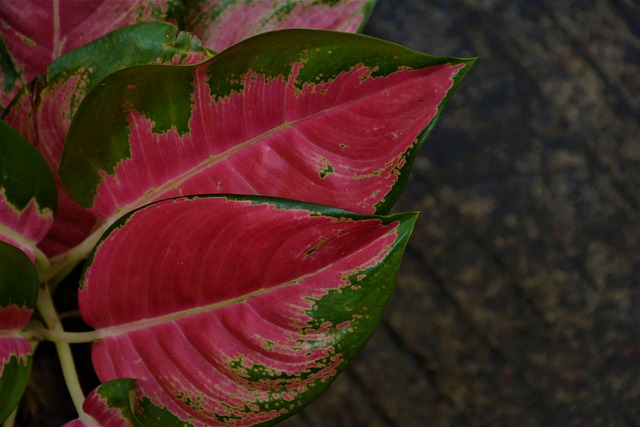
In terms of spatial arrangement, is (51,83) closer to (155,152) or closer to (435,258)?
(155,152)

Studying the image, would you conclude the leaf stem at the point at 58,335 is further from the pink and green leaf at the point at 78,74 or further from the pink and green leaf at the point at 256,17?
the pink and green leaf at the point at 256,17

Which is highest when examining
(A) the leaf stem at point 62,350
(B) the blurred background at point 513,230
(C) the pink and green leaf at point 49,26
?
(C) the pink and green leaf at point 49,26

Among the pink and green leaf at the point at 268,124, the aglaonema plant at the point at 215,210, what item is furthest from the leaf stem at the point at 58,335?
the pink and green leaf at the point at 268,124

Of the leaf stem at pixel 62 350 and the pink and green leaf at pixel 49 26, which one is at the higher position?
the pink and green leaf at pixel 49 26

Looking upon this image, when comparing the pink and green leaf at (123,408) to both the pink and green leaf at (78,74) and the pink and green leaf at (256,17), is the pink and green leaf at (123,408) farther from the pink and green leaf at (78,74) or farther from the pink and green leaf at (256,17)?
the pink and green leaf at (256,17)

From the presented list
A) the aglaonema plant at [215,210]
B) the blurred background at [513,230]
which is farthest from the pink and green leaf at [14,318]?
the blurred background at [513,230]

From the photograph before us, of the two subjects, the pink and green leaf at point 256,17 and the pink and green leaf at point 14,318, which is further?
the pink and green leaf at point 256,17
